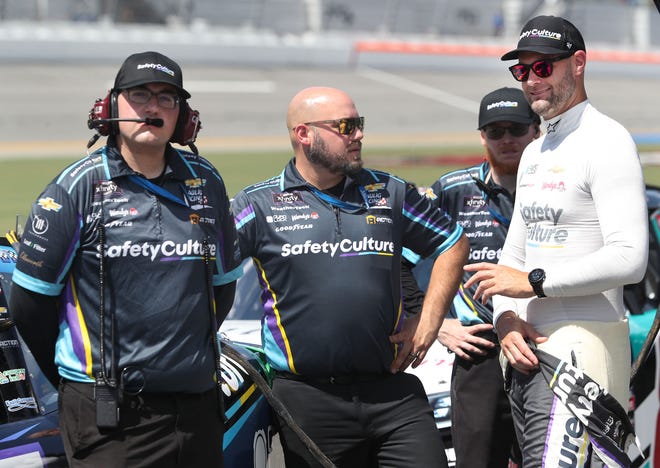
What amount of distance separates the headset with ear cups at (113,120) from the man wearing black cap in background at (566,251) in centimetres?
112

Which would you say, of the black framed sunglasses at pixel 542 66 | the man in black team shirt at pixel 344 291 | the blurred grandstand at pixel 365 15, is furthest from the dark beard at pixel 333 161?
the blurred grandstand at pixel 365 15

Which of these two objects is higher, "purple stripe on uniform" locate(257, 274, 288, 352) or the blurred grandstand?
"purple stripe on uniform" locate(257, 274, 288, 352)

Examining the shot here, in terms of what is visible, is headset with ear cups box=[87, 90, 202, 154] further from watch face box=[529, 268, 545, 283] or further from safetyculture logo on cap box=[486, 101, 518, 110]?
safetyculture logo on cap box=[486, 101, 518, 110]

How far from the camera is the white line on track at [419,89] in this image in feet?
88.9

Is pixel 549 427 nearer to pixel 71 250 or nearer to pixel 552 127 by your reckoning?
pixel 552 127

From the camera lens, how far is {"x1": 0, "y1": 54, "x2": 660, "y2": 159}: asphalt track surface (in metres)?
20.8

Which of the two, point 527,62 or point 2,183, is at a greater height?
point 527,62

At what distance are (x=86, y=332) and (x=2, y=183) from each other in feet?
39.4

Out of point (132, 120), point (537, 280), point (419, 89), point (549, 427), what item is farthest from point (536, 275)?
point (419, 89)

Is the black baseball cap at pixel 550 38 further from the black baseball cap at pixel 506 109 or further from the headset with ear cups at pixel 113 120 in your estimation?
the headset with ear cups at pixel 113 120

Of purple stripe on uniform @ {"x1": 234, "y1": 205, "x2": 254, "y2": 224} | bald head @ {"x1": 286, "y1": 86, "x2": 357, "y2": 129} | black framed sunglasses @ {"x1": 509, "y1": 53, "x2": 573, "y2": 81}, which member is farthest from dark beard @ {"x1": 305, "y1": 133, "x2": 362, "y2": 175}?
black framed sunglasses @ {"x1": 509, "y1": 53, "x2": 573, "y2": 81}

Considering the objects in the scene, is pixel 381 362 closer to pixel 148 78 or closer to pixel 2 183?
pixel 148 78

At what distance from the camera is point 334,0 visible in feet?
107

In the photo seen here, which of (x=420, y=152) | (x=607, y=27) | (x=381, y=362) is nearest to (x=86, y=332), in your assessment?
(x=381, y=362)
